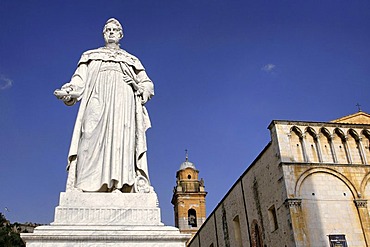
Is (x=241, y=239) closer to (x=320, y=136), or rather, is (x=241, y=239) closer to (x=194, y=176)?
(x=320, y=136)

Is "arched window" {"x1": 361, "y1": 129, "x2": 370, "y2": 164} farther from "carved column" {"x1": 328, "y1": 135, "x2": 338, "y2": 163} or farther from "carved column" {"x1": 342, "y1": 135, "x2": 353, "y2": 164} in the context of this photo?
"carved column" {"x1": 328, "y1": 135, "x2": 338, "y2": 163}

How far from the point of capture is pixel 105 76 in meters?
6.04

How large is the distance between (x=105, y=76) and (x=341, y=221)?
17785 millimetres

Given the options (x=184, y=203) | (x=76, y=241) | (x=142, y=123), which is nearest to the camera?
(x=76, y=241)

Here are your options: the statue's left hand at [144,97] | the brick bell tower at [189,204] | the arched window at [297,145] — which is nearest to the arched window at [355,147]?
the arched window at [297,145]

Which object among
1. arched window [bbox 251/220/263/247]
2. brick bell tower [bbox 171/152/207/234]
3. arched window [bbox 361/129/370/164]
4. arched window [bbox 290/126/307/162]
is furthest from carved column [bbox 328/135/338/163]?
brick bell tower [bbox 171/152/207/234]

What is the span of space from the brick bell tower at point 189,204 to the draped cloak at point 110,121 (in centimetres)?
4395

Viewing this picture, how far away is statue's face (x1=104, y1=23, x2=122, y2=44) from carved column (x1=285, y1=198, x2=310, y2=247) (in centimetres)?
1585

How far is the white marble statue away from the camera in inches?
207

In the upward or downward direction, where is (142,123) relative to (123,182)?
upward

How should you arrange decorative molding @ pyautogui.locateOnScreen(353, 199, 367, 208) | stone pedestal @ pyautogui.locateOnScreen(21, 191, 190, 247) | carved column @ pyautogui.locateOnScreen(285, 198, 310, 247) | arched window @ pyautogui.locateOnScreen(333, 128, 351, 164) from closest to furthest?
stone pedestal @ pyautogui.locateOnScreen(21, 191, 190, 247), carved column @ pyautogui.locateOnScreen(285, 198, 310, 247), decorative molding @ pyautogui.locateOnScreen(353, 199, 367, 208), arched window @ pyautogui.locateOnScreen(333, 128, 351, 164)

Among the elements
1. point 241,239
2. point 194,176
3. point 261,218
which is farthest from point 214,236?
point 194,176

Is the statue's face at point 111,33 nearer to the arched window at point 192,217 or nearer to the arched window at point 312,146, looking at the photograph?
the arched window at point 312,146

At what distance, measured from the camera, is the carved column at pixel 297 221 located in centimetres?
1952
